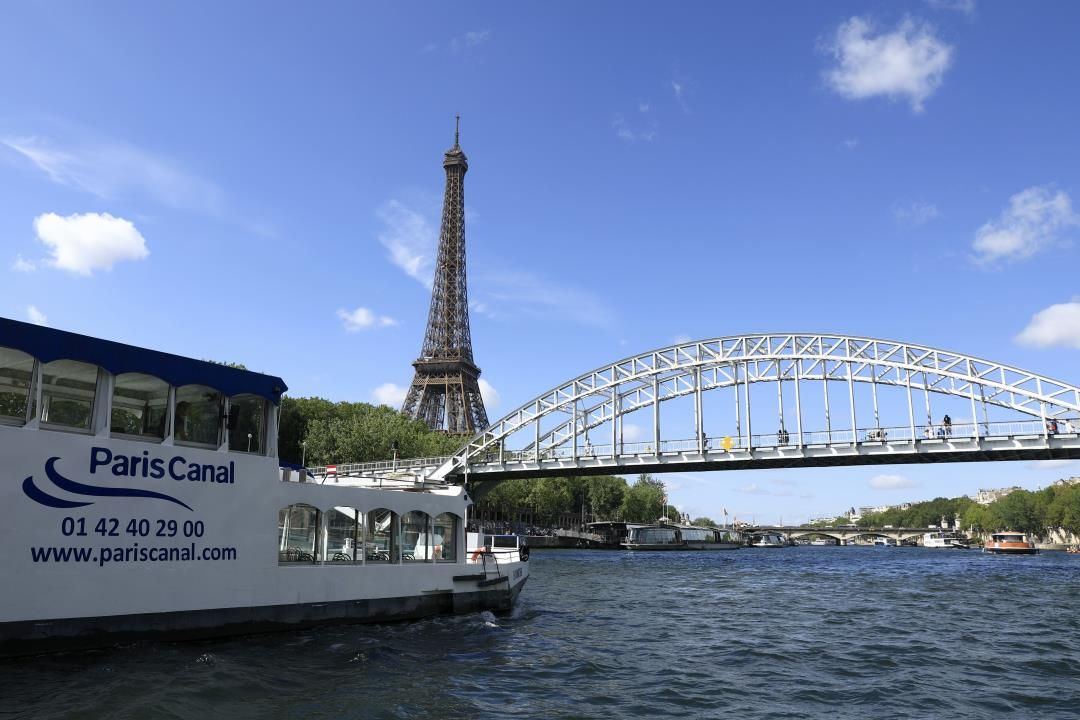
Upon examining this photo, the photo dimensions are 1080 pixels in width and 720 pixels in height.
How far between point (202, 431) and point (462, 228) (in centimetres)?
10212

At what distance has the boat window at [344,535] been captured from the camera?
60.7 ft

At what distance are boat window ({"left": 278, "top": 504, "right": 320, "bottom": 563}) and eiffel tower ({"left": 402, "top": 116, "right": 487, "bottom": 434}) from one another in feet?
278

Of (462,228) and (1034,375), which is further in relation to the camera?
(462,228)

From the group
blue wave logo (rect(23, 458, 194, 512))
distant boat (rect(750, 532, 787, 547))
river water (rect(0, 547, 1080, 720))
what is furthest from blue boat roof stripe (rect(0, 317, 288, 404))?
distant boat (rect(750, 532, 787, 547))

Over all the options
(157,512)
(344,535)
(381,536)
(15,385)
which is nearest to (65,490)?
(157,512)

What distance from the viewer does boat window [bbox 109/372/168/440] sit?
48.4ft

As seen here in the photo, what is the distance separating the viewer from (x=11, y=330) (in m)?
13.2

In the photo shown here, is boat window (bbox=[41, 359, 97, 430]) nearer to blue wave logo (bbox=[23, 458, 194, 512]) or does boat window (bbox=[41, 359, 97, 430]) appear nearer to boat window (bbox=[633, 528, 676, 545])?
blue wave logo (bbox=[23, 458, 194, 512])

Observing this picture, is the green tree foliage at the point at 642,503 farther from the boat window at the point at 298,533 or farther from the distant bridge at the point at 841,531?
the boat window at the point at 298,533

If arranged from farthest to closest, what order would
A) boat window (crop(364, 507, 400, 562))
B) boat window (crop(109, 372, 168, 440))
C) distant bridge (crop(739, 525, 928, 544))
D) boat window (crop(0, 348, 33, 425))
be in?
distant bridge (crop(739, 525, 928, 544))
boat window (crop(364, 507, 400, 562))
boat window (crop(109, 372, 168, 440))
boat window (crop(0, 348, 33, 425))

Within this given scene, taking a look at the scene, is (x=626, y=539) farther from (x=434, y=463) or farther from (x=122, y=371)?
(x=122, y=371)

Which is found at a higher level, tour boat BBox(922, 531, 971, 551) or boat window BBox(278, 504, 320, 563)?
boat window BBox(278, 504, 320, 563)

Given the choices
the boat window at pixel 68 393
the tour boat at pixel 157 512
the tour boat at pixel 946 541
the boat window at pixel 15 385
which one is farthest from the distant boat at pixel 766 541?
the boat window at pixel 15 385

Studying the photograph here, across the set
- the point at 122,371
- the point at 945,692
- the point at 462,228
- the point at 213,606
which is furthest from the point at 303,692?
the point at 462,228
